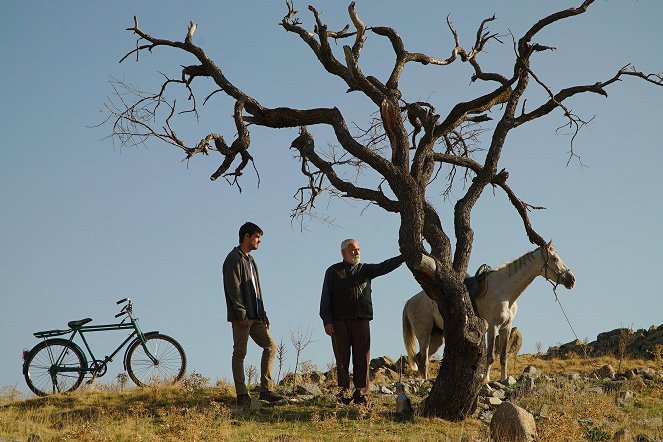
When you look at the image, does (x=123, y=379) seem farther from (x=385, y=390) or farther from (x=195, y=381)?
(x=385, y=390)

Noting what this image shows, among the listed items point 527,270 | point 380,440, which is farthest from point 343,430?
point 527,270

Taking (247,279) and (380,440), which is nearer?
(380,440)

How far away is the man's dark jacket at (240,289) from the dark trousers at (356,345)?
114 centimetres

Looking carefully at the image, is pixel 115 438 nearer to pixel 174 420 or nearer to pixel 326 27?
pixel 174 420

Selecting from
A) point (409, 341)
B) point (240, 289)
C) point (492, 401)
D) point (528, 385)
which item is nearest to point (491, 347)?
point (528, 385)

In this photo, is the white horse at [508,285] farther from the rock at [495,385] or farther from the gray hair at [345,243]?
the gray hair at [345,243]

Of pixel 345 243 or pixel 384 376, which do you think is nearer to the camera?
pixel 345 243

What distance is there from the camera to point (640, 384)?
1495 centimetres

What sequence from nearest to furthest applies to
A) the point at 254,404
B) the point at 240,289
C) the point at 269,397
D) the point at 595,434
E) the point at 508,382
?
the point at 595,434, the point at 240,289, the point at 254,404, the point at 269,397, the point at 508,382

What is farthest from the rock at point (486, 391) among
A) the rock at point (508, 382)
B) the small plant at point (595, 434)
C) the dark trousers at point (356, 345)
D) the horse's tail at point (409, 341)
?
the horse's tail at point (409, 341)

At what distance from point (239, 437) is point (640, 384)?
766 centimetres

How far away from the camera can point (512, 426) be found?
10.6m

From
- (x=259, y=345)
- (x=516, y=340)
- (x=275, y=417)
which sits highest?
(x=516, y=340)

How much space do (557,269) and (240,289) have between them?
228 inches
